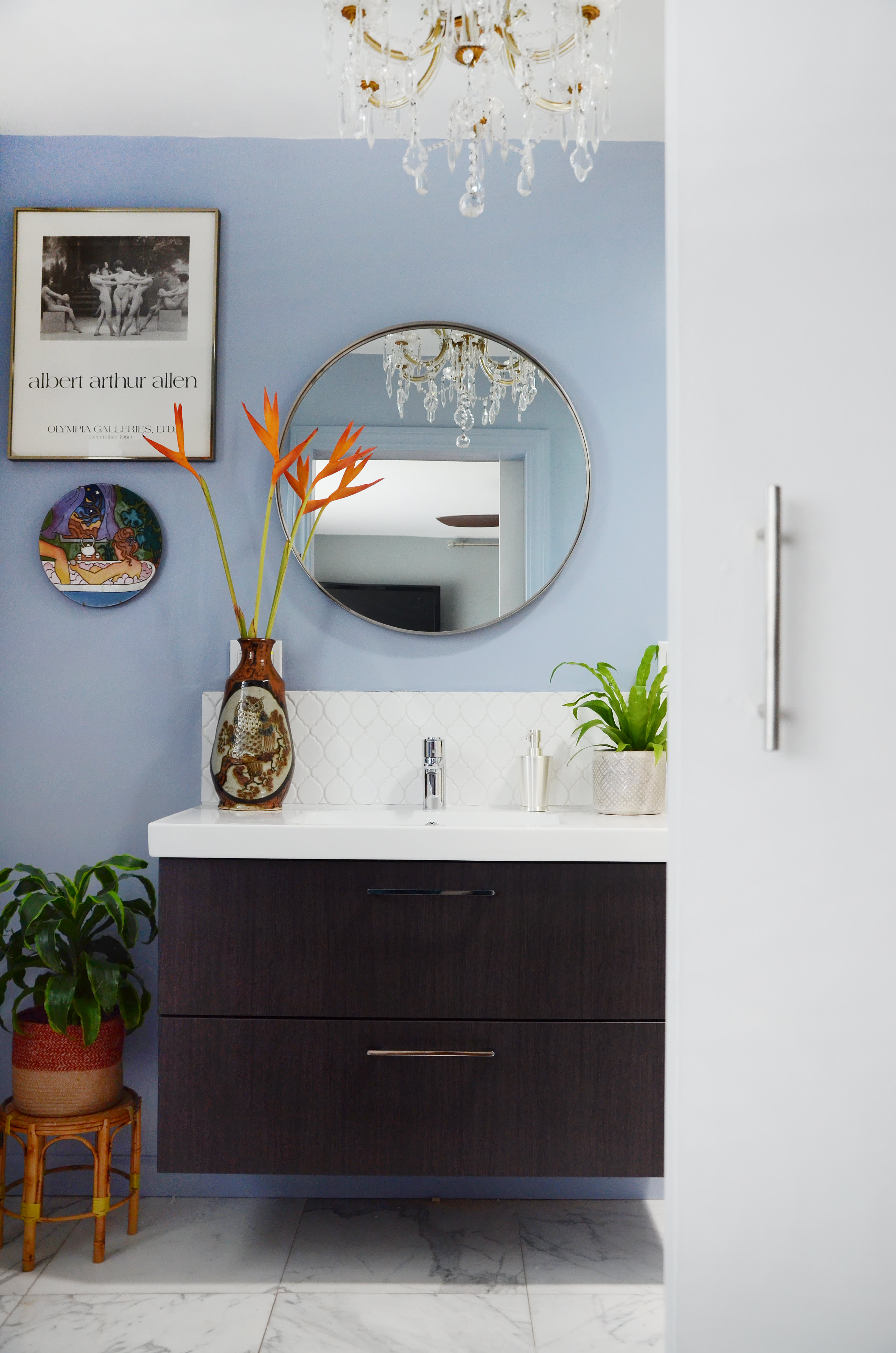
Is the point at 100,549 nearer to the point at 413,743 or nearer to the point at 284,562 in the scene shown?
the point at 284,562

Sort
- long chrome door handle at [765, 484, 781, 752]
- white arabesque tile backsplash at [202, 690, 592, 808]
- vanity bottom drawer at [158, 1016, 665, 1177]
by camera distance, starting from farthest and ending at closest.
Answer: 1. white arabesque tile backsplash at [202, 690, 592, 808]
2. vanity bottom drawer at [158, 1016, 665, 1177]
3. long chrome door handle at [765, 484, 781, 752]

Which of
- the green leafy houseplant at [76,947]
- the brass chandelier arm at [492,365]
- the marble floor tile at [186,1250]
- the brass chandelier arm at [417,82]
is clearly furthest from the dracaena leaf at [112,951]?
the brass chandelier arm at [417,82]

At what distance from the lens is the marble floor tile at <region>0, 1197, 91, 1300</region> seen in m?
1.81

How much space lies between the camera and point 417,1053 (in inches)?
69.5

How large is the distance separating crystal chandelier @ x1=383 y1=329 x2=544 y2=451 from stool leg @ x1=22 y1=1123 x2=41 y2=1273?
1.72 metres

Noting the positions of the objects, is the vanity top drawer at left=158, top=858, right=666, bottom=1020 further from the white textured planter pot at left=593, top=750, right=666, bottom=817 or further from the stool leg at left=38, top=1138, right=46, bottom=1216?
the stool leg at left=38, top=1138, right=46, bottom=1216

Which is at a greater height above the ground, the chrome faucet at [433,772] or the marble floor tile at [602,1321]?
the chrome faucet at [433,772]

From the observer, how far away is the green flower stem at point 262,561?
2127 mm

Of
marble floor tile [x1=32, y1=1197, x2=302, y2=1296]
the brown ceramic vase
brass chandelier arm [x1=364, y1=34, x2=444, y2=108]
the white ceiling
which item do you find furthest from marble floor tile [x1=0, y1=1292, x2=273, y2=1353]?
the white ceiling

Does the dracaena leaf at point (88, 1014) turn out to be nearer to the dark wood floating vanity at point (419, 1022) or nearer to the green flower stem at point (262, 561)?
the dark wood floating vanity at point (419, 1022)

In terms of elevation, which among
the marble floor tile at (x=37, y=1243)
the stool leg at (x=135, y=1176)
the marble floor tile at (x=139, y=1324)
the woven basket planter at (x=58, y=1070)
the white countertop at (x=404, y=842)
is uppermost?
the white countertop at (x=404, y=842)

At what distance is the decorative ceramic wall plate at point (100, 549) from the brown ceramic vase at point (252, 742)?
360 millimetres

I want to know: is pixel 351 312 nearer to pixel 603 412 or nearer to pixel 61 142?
pixel 603 412

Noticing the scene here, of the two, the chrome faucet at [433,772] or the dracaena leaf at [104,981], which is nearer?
the dracaena leaf at [104,981]
